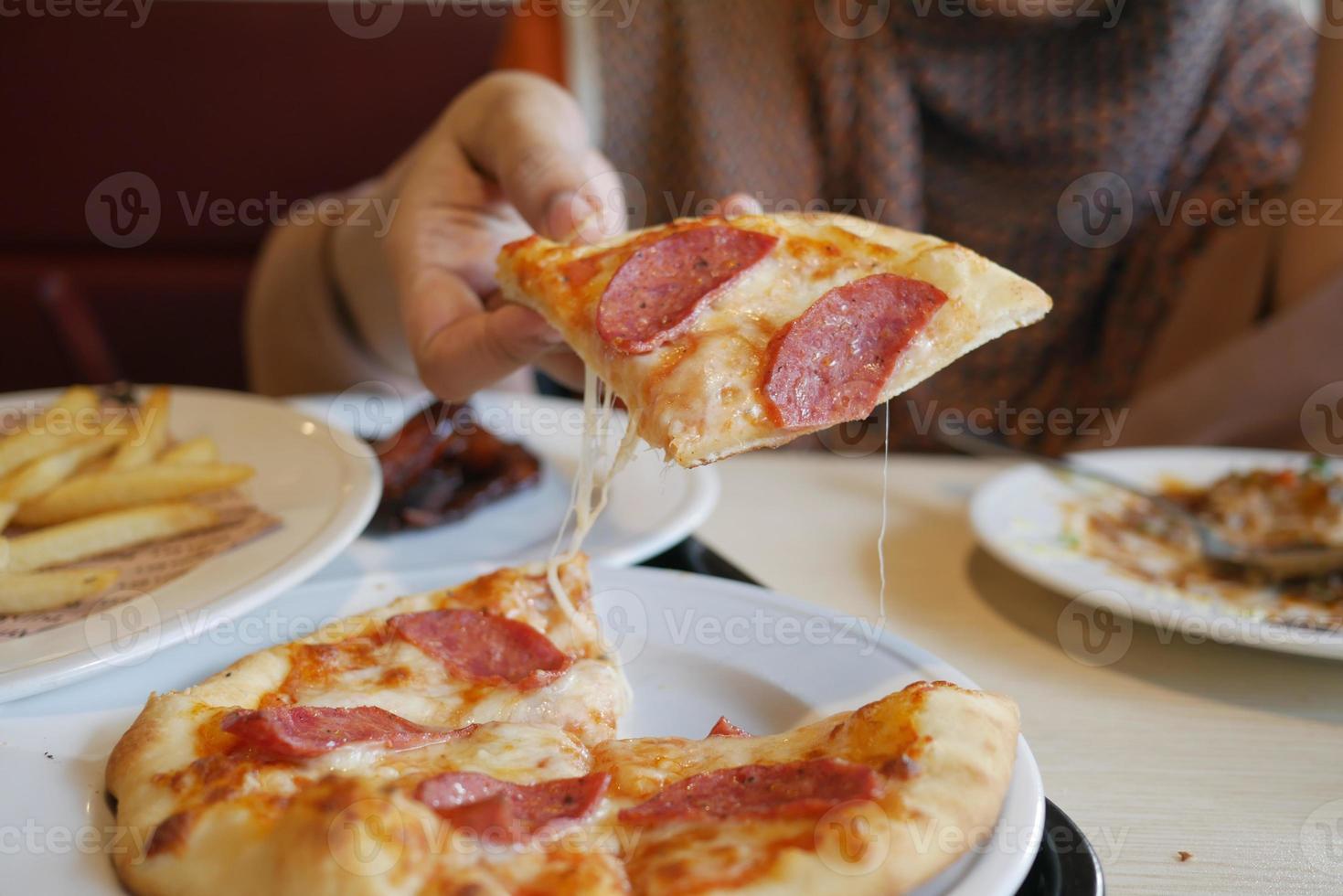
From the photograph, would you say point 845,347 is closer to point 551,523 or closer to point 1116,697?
point 1116,697

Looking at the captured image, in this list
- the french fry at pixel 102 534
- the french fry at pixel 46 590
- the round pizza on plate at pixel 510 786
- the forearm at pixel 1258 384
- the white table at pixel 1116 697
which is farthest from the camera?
the forearm at pixel 1258 384

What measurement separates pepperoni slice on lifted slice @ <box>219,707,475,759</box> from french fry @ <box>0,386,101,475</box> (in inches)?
38.6

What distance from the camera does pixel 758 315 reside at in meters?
1.36

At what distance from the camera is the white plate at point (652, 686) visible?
0.95m

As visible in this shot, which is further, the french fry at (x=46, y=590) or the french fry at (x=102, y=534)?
the french fry at (x=102, y=534)

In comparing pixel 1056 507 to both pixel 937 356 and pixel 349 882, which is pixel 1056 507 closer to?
pixel 937 356

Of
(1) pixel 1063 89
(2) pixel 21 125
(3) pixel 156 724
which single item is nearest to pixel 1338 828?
(3) pixel 156 724

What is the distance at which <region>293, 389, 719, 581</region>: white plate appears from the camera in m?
1.77

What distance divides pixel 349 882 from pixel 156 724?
15.0 inches

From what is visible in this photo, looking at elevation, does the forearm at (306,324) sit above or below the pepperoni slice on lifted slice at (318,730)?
below

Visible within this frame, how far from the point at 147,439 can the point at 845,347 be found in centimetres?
128

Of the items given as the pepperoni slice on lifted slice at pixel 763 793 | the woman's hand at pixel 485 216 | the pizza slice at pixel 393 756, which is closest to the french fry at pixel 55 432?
the woman's hand at pixel 485 216

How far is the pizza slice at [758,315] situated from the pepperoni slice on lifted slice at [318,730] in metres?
0.40

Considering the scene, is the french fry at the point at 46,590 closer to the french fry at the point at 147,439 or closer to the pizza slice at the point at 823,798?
the french fry at the point at 147,439
